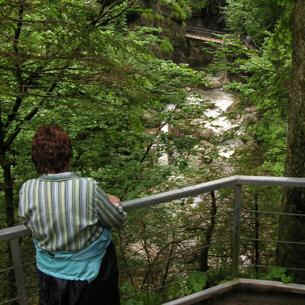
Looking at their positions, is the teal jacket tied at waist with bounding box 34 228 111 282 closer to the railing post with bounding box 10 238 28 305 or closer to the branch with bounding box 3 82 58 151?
the railing post with bounding box 10 238 28 305

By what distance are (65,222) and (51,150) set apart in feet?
1.24

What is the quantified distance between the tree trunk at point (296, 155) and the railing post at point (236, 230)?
1.52 ft

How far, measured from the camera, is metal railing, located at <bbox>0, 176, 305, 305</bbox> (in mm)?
2475

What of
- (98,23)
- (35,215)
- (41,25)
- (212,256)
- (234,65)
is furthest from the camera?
(234,65)

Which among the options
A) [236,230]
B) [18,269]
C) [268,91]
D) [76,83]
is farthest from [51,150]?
[268,91]

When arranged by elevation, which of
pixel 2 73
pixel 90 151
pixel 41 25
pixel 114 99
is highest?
pixel 41 25

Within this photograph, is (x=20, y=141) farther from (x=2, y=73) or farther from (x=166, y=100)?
(x=166, y=100)

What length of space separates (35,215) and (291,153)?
236 cm

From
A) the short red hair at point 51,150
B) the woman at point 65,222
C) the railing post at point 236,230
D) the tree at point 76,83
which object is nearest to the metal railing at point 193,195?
the railing post at point 236,230

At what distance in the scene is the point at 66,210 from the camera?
2023 mm

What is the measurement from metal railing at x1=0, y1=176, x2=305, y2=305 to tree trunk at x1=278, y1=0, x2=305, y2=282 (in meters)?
0.37

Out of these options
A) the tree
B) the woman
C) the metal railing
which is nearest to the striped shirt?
the woman

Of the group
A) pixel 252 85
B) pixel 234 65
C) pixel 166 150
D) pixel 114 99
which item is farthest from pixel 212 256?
pixel 234 65

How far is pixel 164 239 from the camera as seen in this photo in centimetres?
344
